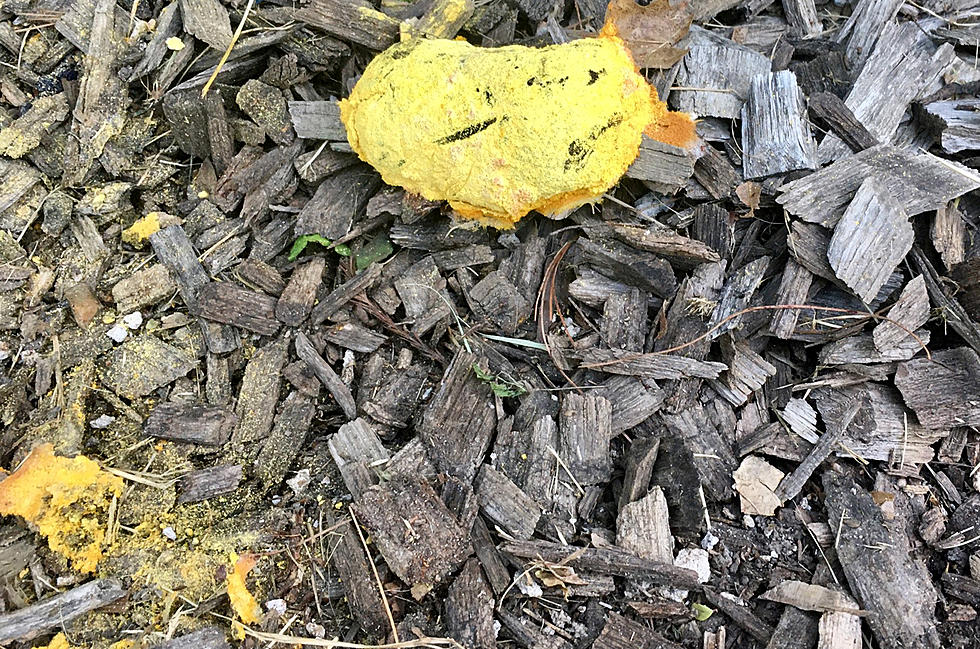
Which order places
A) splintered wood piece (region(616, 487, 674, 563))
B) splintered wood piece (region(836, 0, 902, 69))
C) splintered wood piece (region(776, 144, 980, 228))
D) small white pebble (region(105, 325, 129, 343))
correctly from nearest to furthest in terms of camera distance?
splintered wood piece (region(616, 487, 674, 563))
splintered wood piece (region(776, 144, 980, 228))
small white pebble (region(105, 325, 129, 343))
splintered wood piece (region(836, 0, 902, 69))

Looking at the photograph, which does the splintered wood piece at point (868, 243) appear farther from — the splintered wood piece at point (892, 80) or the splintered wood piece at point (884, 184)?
the splintered wood piece at point (892, 80)

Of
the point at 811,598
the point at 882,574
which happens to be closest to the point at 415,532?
the point at 811,598

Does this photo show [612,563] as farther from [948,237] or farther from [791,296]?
[948,237]

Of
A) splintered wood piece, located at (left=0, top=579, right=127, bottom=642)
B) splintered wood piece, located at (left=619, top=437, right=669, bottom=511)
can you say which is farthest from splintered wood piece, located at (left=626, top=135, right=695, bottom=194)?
splintered wood piece, located at (left=0, top=579, right=127, bottom=642)

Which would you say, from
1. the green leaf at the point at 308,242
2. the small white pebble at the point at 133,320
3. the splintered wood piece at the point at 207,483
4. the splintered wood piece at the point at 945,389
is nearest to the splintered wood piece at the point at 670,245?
the splintered wood piece at the point at 945,389

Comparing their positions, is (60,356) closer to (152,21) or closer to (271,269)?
(271,269)

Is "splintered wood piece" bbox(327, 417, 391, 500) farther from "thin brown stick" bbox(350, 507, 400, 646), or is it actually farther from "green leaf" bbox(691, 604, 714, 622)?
"green leaf" bbox(691, 604, 714, 622)
